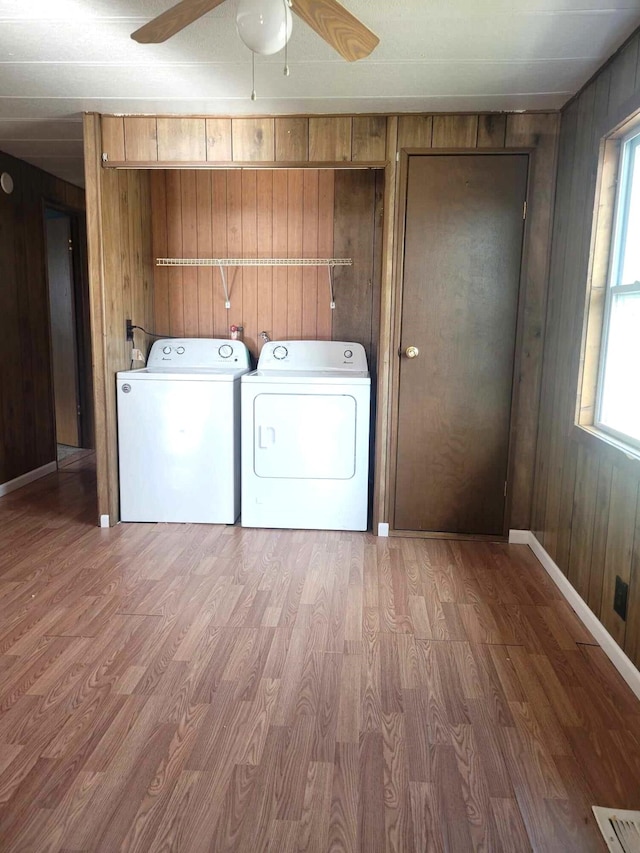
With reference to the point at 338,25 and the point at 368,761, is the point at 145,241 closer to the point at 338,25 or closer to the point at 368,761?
the point at 338,25

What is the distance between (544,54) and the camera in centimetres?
243

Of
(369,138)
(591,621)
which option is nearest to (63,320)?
(369,138)

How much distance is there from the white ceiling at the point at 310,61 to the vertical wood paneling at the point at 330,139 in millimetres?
71

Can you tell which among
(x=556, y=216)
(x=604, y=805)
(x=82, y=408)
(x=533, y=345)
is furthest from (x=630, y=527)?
(x=82, y=408)

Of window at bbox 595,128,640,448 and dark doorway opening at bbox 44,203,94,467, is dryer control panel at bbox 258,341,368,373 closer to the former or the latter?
window at bbox 595,128,640,448

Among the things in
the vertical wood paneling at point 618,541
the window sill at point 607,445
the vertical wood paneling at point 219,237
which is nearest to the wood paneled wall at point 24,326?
→ the vertical wood paneling at point 219,237

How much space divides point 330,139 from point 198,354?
154 cm

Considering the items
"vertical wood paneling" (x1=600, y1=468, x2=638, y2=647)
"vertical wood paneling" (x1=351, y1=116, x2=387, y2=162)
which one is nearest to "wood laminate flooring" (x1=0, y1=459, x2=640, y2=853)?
"vertical wood paneling" (x1=600, y1=468, x2=638, y2=647)

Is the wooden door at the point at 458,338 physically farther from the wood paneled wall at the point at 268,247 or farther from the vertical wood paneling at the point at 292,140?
the wood paneled wall at the point at 268,247

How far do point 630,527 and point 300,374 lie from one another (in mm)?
2218

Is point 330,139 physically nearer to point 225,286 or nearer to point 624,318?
point 225,286

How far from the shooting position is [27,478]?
14.7ft

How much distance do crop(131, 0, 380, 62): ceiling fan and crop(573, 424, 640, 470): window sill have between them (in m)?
1.54

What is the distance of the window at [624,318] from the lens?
7.48 ft
